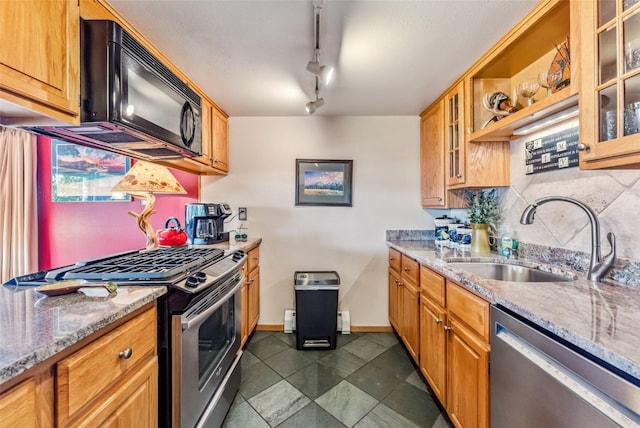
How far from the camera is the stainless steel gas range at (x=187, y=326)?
107 cm

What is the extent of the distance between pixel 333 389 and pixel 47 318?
1697 millimetres

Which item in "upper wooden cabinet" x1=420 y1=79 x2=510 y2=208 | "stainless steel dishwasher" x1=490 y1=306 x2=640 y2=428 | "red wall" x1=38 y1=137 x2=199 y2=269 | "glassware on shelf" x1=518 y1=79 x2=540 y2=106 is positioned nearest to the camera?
"stainless steel dishwasher" x1=490 y1=306 x2=640 y2=428

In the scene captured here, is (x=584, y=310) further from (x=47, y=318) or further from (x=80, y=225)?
(x=80, y=225)

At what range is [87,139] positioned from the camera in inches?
52.8

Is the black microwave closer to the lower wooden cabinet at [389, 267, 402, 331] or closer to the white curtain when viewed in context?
the white curtain

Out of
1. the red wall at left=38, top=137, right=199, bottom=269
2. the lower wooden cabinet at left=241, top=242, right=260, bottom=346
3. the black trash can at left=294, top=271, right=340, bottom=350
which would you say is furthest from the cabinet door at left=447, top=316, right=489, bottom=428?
the red wall at left=38, top=137, right=199, bottom=269

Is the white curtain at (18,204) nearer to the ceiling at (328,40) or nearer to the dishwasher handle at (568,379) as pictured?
the ceiling at (328,40)

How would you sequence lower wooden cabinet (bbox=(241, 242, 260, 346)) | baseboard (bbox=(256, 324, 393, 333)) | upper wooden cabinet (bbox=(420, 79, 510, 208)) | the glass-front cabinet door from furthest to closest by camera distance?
baseboard (bbox=(256, 324, 393, 333)) → lower wooden cabinet (bbox=(241, 242, 260, 346)) → upper wooden cabinet (bbox=(420, 79, 510, 208)) → the glass-front cabinet door

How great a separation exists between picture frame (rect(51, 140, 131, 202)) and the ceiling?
150 centimetres

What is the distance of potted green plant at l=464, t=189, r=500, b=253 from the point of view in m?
1.93

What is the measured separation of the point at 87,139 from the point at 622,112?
2.38m

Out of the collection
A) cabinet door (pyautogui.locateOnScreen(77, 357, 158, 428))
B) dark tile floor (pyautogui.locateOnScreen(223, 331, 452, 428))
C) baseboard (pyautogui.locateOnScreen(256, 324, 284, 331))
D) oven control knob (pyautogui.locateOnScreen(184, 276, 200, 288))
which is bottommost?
dark tile floor (pyautogui.locateOnScreen(223, 331, 452, 428))

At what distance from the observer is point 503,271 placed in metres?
1.64

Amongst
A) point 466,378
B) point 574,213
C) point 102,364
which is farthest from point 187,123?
point 574,213
